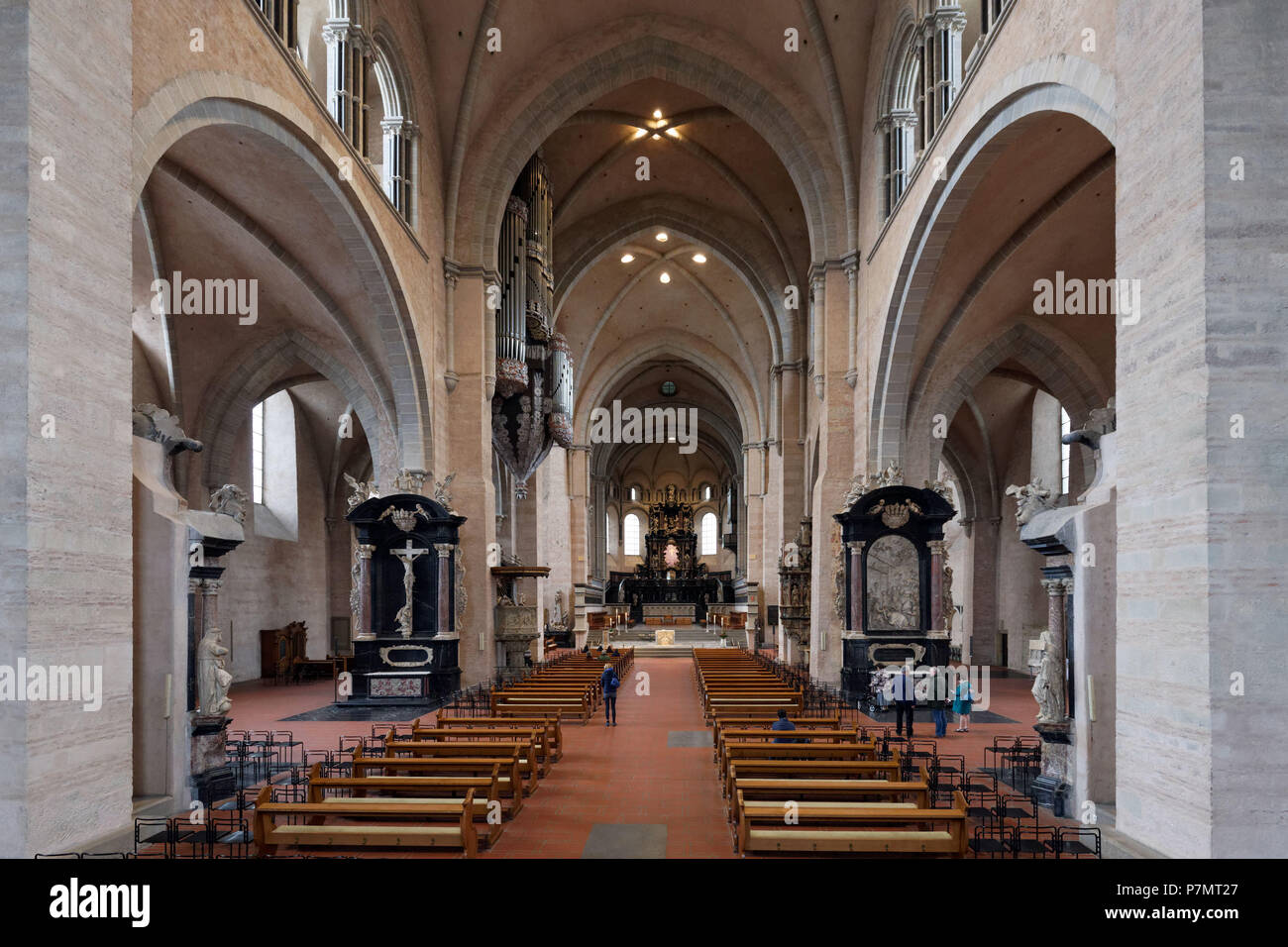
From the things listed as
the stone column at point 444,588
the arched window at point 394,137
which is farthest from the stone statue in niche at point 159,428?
the arched window at point 394,137

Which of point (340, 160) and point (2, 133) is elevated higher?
point (340, 160)

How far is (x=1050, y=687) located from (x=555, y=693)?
948 centimetres

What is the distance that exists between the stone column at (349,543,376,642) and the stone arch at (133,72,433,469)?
2.28m

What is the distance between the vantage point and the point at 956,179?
14234mm

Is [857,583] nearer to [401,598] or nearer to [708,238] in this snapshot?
[401,598]

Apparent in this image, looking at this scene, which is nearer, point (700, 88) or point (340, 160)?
point (340, 160)

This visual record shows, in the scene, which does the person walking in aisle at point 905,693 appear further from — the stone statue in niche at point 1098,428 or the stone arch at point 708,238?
the stone arch at point 708,238

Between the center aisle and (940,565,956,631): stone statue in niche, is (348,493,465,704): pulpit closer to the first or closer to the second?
the center aisle

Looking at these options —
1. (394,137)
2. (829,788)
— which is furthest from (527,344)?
(829,788)

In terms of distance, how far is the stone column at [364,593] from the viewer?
18672 millimetres

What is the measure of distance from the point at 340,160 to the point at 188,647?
8.85 meters

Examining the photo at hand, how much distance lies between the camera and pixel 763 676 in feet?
61.8

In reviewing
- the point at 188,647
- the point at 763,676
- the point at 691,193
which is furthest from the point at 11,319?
the point at 691,193
